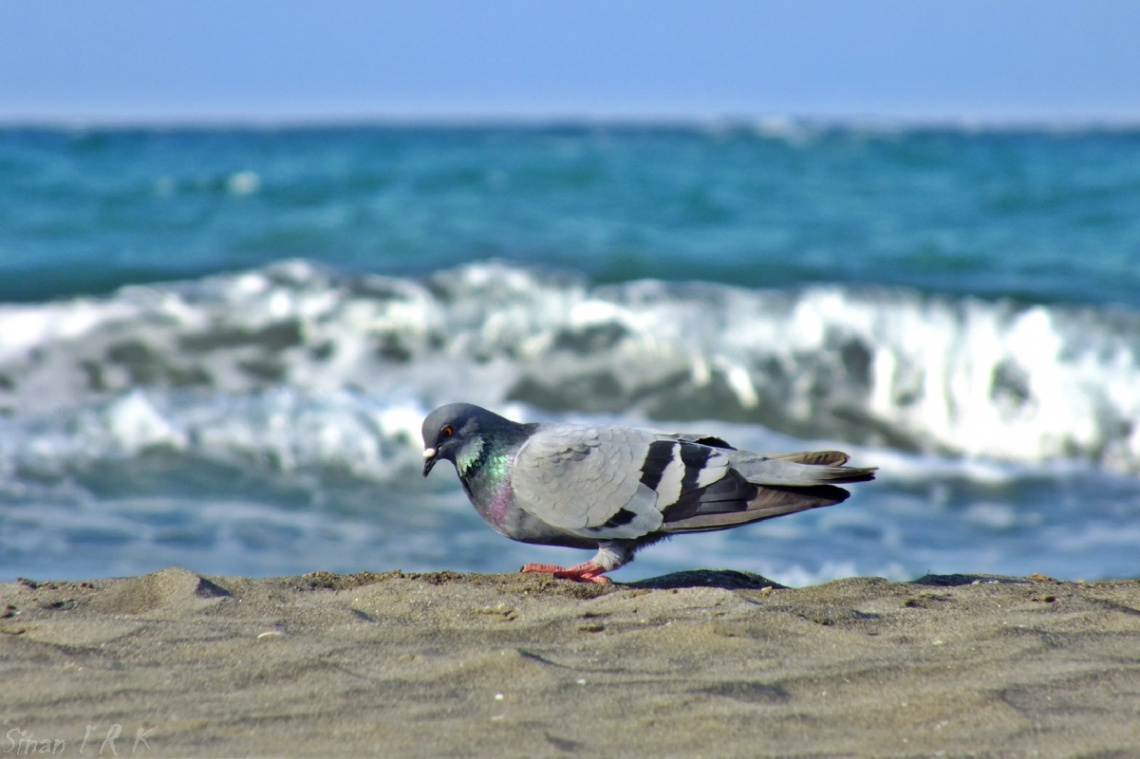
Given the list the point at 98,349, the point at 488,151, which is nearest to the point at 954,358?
the point at 98,349

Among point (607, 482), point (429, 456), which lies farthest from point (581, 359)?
point (607, 482)

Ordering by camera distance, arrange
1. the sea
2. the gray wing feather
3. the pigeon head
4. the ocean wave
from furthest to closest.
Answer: the ocean wave → the sea → the pigeon head → the gray wing feather

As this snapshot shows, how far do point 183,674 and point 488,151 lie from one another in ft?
65.1

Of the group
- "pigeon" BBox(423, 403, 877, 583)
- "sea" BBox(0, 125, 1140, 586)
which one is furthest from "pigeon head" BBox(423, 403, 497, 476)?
"sea" BBox(0, 125, 1140, 586)

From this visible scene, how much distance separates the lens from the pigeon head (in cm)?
352

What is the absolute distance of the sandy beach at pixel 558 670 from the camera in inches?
88.8

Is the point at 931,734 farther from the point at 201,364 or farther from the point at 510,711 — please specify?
the point at 201,364

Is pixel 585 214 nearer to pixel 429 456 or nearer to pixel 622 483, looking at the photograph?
pixel 429 456

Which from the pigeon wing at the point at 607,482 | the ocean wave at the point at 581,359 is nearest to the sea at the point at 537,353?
the ocean wave at the point at 581,359

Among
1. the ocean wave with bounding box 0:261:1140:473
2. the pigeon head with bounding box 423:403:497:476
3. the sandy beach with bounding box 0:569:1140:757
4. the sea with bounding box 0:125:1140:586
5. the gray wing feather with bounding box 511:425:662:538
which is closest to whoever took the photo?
the sandy beach with bounding box 0:569:1140:757

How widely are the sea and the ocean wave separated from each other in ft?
0.10

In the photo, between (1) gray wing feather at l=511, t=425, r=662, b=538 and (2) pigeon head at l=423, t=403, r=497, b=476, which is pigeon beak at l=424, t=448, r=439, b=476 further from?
(1) gray wing feather at l=511, t=425, r=662, b=538

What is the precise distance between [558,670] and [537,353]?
23.2ft

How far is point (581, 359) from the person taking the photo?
31.2ft
